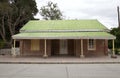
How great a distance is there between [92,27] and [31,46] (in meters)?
7.56

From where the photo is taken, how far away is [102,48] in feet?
92.3

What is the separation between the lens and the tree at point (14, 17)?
38344 millimetres

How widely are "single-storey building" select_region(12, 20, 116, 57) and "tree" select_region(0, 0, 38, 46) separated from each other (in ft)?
31.1

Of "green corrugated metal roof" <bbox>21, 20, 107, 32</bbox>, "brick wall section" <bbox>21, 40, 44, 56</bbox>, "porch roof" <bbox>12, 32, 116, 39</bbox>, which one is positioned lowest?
"brick wall section" <bbox>21, 40, 44, 56</bbox>

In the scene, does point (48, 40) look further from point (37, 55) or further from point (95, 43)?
point (95, 43)

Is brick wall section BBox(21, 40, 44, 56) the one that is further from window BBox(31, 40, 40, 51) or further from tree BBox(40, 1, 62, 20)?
tree BBox(40, 1, 62, 20)

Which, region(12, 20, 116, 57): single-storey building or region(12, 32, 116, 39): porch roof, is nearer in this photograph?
region(12, 32, 116, 39): porch roof

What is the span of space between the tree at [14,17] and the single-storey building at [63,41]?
949 cm

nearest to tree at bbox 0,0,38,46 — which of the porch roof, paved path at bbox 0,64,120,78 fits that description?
the porch roof

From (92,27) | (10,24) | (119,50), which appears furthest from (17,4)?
(119,50)

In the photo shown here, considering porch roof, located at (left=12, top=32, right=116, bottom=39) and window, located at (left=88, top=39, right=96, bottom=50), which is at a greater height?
porch roof, located at (left=12, top=32, right=116, bottom=39)

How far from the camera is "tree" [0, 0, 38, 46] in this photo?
126 feet

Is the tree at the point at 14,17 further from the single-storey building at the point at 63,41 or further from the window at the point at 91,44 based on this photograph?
Result: the window at the point at 91,44

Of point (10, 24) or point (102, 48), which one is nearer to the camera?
point (102, 48)
